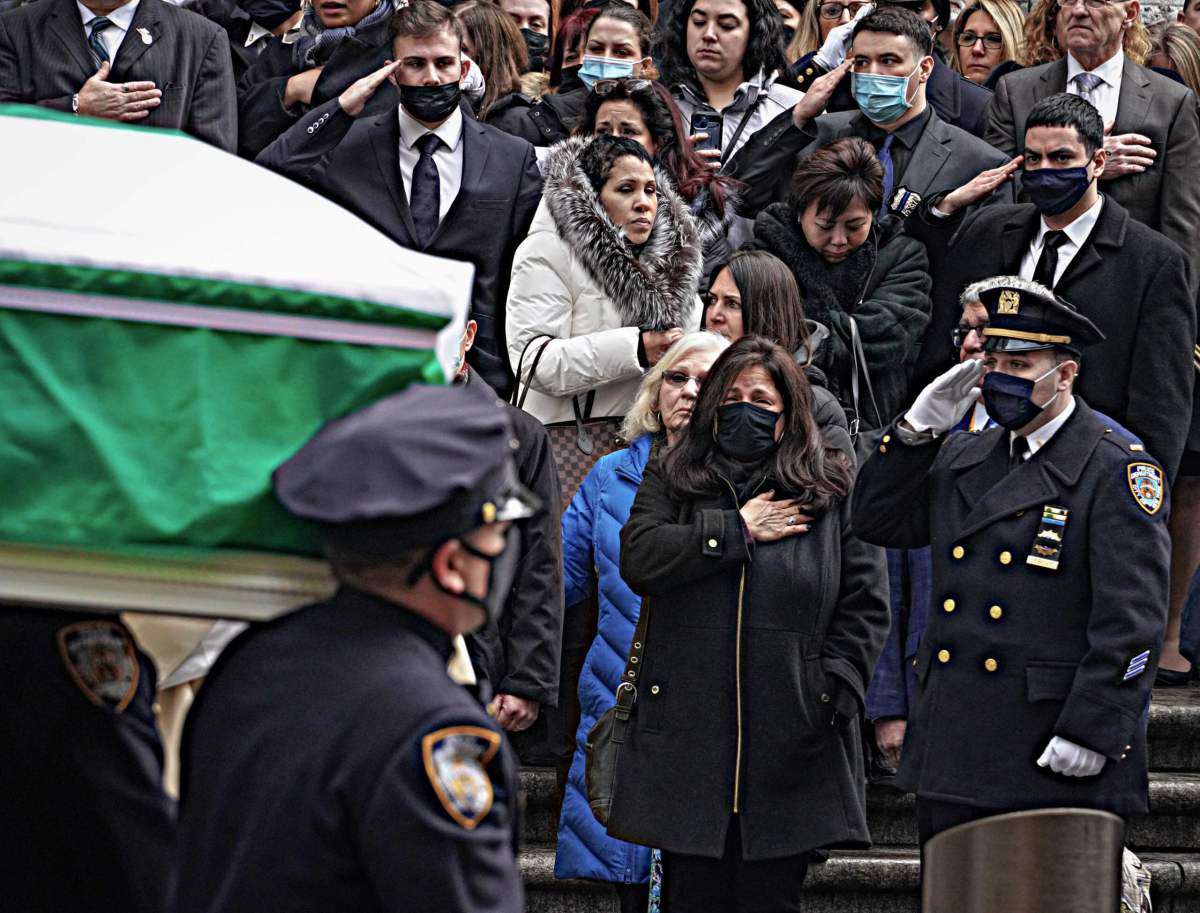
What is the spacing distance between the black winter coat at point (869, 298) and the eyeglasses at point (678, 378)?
2.76 ft

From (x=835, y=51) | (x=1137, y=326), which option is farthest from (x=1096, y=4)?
(x=1137, y=326)

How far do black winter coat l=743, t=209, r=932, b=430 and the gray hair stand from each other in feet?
2.44

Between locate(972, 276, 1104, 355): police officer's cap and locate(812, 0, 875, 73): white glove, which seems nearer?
locate(972, 276, 1104, 355): police officer's cap

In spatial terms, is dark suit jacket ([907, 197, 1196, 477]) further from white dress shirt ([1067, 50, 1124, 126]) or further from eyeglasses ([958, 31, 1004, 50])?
eyeglasses ([958, 31, 1004, 50])

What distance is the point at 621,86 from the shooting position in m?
8.09

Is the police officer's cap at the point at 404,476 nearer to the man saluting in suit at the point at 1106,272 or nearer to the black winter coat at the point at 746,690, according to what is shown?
the black winter coat at the point at 746,690

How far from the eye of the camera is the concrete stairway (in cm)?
743

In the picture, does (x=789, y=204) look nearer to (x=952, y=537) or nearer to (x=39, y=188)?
(x=952, y=537)

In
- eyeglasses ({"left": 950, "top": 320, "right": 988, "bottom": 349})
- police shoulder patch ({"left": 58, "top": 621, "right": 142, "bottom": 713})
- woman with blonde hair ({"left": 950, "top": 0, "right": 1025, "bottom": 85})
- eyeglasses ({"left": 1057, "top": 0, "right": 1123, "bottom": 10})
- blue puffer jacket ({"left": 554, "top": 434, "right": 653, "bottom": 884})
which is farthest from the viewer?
woman with blonde hair ({"left": 950, "top": 0, "right": 1025, "bottom": 85})

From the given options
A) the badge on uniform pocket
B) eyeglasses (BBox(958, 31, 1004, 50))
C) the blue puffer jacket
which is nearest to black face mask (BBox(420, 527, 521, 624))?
the badge on uniform pocket

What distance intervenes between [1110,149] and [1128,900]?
132 inches

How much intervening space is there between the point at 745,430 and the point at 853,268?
5.91ft

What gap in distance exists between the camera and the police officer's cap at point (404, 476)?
120 inches

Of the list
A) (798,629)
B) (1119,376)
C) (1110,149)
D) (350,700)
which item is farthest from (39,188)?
(1110,149)
